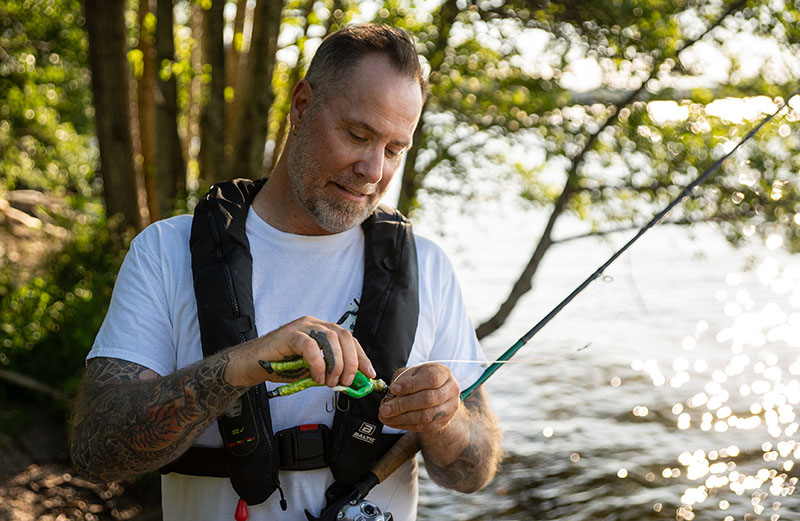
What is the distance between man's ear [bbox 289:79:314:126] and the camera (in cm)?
257

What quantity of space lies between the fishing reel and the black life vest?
0.07 metres

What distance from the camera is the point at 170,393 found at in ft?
6.68

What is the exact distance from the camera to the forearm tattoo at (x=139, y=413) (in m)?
2.00

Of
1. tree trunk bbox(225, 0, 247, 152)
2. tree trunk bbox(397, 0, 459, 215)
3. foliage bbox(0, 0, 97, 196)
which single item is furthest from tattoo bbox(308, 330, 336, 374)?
foliage bbox(0, 0, 97, 196)

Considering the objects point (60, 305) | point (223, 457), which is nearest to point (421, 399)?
point (223, 457)

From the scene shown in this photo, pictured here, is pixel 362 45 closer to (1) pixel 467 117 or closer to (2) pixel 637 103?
(2) pixel 637 103

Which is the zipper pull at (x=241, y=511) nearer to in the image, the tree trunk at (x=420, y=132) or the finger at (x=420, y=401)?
the finger at (x=420, y=401)

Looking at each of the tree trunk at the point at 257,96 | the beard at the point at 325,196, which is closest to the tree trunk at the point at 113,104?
the tree trunk at the point at 257,96

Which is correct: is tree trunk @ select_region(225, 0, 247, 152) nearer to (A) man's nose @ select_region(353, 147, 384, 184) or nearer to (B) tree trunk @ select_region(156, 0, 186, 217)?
(B) tree trunk @ select_region(156, 0, 186, 217)

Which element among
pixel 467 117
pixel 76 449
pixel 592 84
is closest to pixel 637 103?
pixel 592 84

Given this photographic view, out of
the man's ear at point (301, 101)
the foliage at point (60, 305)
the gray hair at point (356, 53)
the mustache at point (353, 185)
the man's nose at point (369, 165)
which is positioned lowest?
the foliage at point (60, 305)

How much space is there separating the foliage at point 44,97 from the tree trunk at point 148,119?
1.01 metres

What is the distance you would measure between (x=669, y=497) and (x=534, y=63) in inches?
151

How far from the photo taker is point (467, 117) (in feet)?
22.2
